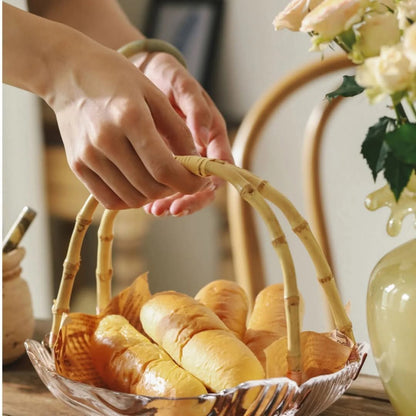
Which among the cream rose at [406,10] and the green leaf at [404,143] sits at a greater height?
the cream rose at [406,10]

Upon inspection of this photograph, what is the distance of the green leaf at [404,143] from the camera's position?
397mm

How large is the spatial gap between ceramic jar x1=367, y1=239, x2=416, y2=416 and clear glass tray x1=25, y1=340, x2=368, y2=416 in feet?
0.11

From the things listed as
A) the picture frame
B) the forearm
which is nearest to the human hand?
the forearm

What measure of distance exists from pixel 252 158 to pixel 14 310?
469 mm

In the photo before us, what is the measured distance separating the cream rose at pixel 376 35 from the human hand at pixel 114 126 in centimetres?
16

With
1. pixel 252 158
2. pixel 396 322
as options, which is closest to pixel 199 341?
pixel 396 322

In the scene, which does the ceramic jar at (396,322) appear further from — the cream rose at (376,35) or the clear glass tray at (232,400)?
the cream rose at (376,35)

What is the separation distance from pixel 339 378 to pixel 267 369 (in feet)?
0.18

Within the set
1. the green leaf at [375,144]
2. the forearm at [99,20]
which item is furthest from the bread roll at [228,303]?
the forearm at [99,20]

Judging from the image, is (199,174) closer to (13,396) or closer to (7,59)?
(7,59)

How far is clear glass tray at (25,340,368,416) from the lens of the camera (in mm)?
471

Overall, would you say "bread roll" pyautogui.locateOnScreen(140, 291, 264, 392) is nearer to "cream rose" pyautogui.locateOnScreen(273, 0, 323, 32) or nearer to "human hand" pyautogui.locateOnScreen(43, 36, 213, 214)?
"human hand" pyautogui.locateOnScreen(43, 36, 213, 214)

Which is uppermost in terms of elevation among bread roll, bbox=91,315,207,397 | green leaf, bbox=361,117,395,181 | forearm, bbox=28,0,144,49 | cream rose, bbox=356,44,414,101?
forearm, bbox=28,0,144,49

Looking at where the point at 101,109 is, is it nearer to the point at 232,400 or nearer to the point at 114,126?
the point at 114,126
